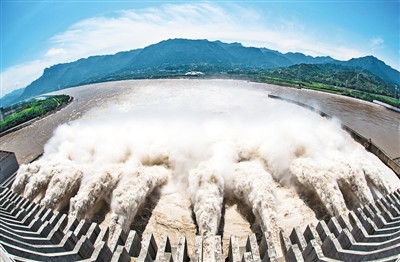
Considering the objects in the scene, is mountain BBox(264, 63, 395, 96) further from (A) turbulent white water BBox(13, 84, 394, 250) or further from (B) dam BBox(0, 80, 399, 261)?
(B) dam BBox(0, 80, 399, 261)

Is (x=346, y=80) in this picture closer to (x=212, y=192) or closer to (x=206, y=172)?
(x=206, y=172)

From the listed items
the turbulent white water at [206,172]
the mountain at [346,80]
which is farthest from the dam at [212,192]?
the mountain at [346,80]

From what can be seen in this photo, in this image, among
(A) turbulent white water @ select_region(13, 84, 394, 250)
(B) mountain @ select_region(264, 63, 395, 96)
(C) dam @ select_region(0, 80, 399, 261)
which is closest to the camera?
(C) dam @ select_region(0, 80, 399, 261)

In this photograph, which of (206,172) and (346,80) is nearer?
(206,172)

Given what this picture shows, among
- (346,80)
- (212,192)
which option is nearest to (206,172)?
(212,192)

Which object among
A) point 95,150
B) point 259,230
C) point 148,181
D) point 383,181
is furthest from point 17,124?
point 383,181

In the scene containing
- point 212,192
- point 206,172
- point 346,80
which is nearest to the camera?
point 212,192

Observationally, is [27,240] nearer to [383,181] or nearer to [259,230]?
[259,230]

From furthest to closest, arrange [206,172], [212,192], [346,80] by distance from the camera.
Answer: [346,80]
[206,172]
[212,192]

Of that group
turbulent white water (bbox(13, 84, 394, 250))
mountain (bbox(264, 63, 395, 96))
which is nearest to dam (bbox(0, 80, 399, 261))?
turbulent white water (bbox(13, 84, 394, 250))

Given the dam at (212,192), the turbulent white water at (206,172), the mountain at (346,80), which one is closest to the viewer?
the dam at (212,192)

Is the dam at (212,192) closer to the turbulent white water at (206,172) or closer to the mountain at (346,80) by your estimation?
the turbulent white water at (206,172)

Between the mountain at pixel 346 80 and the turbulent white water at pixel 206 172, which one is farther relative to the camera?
the mountain at pixel 346 80
